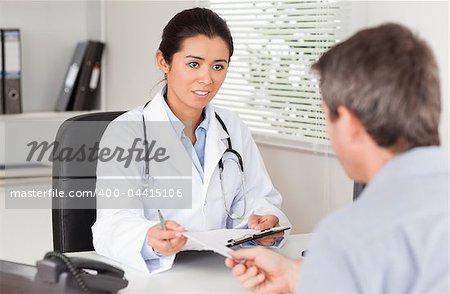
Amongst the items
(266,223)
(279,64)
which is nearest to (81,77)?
(279,64)

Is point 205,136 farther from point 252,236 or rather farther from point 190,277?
point 190,277

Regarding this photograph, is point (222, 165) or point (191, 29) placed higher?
point (191, 29)

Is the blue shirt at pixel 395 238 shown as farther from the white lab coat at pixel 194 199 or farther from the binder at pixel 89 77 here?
the binder at pixel 89 77

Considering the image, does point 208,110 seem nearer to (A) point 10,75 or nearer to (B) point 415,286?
(B) point 415,286

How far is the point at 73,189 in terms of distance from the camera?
6.89 feet

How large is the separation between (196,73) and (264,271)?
28.4 inches

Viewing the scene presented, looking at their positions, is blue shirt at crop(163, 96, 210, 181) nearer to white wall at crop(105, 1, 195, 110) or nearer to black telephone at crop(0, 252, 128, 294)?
black telephone at crop(0, 252, 128, 294)

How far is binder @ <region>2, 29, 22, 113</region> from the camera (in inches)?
147

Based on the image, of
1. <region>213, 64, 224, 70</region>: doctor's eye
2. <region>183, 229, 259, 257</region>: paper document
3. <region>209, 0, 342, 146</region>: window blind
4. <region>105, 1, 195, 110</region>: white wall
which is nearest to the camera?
<region>183, 229, 259, 257</region>: paper document

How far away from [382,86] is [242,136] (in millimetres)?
1259

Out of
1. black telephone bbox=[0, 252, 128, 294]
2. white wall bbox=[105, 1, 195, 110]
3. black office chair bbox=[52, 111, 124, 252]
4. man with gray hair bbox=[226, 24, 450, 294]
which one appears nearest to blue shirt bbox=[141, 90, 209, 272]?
black office chair bbox=[52, 111, 124, 252]

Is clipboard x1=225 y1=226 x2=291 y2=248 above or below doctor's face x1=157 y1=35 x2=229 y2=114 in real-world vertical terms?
below

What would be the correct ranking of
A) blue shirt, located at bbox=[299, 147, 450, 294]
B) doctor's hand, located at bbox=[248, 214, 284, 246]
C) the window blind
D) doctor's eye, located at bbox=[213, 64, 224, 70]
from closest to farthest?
blue shirt, located at bbox=[299, 147, 450, 294] → doctor's hand, located at bbox=[248, 214, 284, 246] → doctor's eye, located at bbox=[213, 64, 224, 70] → the window blind

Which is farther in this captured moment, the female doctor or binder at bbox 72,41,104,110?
binder at bbox 72,41,104,110
